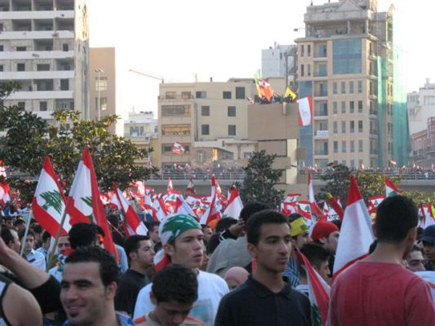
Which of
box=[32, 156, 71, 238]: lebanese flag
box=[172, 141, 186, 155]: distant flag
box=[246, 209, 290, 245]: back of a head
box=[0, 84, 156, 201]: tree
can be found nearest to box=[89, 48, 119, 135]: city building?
box=[172, 141, 186, 155]: distant flag

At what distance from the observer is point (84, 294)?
Result: 17.9 ft

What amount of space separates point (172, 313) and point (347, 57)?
10349 cm

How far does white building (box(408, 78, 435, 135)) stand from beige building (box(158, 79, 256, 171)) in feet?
155

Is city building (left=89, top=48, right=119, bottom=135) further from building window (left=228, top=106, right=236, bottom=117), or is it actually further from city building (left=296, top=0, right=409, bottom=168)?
city building (left=296, top=0, right=409, bottom=168)

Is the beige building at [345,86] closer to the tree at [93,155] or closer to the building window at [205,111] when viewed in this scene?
the building window at [205,111]

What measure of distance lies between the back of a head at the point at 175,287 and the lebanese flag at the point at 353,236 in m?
1.66

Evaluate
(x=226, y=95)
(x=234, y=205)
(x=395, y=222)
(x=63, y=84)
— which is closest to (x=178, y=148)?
(x=226, y=95)

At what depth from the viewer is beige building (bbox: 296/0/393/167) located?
108m

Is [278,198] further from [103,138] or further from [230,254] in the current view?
[230,254]

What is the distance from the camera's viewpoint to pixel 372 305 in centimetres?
561

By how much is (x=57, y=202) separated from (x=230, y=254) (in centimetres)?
316

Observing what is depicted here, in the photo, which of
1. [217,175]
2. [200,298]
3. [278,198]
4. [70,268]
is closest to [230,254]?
[200,298]

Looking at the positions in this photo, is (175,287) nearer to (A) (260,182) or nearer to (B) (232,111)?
(A) (260,182)

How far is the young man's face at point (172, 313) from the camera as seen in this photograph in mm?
5930
